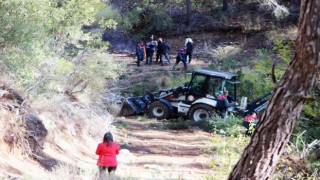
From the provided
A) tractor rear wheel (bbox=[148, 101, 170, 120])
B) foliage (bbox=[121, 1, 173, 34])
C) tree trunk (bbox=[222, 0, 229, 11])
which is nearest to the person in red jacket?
tractor rear wheel (bbox=[148, 101, 170, 120])

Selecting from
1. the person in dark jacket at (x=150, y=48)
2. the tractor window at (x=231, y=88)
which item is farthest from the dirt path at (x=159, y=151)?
the person in dark jacket at (x=150, y=48)

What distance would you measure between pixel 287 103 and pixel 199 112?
11.8 metres

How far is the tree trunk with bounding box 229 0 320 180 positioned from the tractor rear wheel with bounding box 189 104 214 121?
437 inches

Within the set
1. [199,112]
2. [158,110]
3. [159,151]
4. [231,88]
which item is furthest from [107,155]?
[231,88]

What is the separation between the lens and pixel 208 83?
16.6 m

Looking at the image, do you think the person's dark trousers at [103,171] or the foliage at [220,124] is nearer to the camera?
the person's dark trousers at [103,171]

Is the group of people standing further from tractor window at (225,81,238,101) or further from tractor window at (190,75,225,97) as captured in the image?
tractor window at (190,75,225,97)

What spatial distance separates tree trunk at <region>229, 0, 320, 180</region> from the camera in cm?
488

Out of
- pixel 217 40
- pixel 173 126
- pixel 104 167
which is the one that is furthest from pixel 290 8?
pixel 104 167

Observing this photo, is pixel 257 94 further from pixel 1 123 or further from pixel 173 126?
pixel 1 123

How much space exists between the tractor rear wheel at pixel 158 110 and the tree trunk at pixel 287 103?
1197 centimetres

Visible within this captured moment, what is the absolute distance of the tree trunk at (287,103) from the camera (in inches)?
192

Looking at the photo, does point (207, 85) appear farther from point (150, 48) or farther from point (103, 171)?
point (150, 48)

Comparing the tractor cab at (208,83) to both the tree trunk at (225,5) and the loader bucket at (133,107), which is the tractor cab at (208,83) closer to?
the loader bucket at (133,107)
